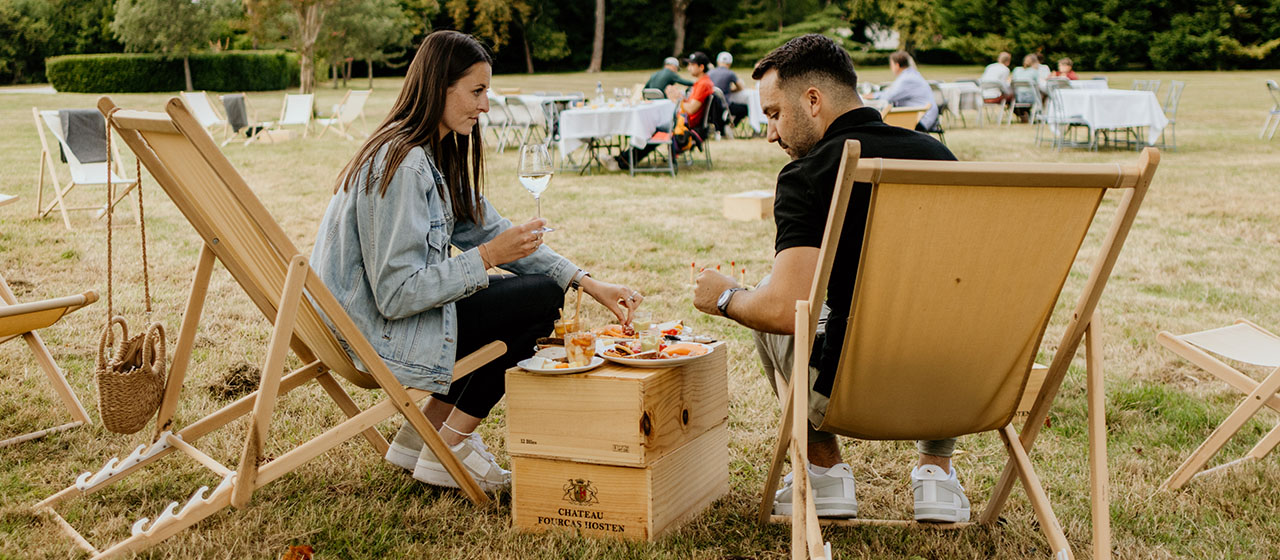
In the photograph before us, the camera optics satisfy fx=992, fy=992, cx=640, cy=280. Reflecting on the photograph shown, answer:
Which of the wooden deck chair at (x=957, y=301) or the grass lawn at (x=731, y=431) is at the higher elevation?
the wooden deck chair at (x=957, y=301)

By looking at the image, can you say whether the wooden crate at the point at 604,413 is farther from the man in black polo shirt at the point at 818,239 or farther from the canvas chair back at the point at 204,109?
the canvas chair back at the point at 204,109

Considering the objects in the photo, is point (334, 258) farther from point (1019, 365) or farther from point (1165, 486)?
point (1165, 486)

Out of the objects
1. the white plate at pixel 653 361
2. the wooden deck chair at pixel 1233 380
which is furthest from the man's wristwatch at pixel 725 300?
the wooden deck chair at pixel 1233 380

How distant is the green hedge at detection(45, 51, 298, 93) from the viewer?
2733cm

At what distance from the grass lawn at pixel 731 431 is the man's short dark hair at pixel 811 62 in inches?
45.0

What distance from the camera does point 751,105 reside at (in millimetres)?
13867

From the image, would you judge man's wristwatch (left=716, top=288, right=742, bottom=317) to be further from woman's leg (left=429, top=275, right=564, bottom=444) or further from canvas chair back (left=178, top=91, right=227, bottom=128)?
canvas chair back (left=178, top=91, right=227, bottom=128)

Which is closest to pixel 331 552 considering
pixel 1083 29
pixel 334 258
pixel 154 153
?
pixel 334 258

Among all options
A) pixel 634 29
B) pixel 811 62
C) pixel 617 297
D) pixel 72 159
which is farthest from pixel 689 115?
pixel 634 29

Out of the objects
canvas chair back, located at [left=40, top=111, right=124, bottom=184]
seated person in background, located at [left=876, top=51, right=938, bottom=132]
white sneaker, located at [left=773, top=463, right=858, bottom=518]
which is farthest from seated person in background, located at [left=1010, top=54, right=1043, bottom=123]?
white sneaker, located at [left=773, top=463, right=858, bottom=518]

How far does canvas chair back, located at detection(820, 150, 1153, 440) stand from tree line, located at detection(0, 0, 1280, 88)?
23979 mm

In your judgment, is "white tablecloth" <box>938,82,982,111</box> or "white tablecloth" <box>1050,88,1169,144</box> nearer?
"white tablecloth" <box>1050,88,1169,144</box>

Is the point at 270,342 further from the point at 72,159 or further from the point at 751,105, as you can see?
the point at 751,105

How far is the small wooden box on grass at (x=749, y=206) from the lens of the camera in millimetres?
7438
